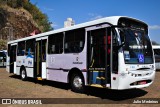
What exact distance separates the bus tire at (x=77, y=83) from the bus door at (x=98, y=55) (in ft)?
2.45

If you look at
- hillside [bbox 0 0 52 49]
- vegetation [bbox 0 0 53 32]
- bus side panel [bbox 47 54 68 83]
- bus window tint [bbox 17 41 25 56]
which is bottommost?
bus side panel [bbox 47 54 68 83]

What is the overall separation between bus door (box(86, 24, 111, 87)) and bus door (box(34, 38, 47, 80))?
441 cm

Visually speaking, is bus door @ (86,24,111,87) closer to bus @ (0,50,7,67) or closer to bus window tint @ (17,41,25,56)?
bus window tint @ (17,41,25,56)

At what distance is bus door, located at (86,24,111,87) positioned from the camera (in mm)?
9555

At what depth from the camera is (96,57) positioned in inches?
403

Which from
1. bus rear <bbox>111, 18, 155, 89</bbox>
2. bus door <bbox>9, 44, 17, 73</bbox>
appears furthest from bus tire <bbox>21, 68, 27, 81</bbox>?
bus rear <bbox>111, 18, 155, 89</bbox>

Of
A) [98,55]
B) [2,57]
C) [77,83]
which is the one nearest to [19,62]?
[77,83]

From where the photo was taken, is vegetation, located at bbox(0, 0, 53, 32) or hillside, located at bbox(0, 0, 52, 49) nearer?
hillside, located at bbox(0, 0, 52, 49)

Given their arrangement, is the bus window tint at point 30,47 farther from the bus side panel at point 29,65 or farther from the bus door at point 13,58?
the bus door at point 13,58

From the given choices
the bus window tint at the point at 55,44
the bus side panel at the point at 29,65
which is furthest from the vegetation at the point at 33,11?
the bus window tint at the point at 55,44

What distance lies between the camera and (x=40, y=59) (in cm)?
1484

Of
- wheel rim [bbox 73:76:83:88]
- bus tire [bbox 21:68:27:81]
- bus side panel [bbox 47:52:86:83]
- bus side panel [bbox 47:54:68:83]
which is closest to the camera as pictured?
bus side panel [bbox 47:52:86:83]

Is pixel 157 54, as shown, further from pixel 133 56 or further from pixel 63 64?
pixel 133 56

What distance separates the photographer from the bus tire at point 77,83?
11200 millimetres
